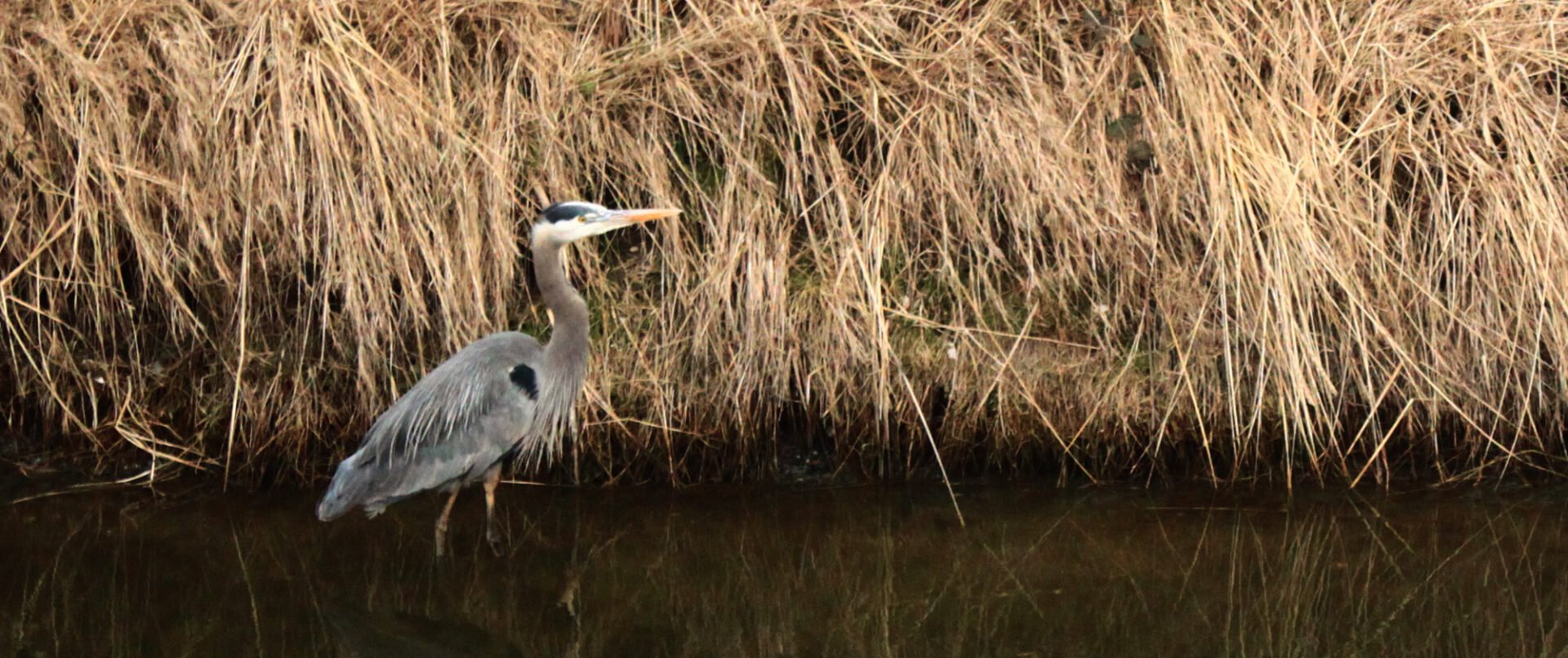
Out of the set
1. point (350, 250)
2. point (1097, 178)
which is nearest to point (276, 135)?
point (350, 250)

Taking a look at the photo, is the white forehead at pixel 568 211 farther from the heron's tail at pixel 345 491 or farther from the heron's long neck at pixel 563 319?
the heron's tail at pixel 345 491

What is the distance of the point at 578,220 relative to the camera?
447 centimetres

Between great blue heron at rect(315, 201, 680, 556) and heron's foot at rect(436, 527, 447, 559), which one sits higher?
great blue heron at rect(315, 201, 680, 556)

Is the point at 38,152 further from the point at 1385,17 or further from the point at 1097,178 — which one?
the point at 1385,17

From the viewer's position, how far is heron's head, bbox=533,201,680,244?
14.6 ft

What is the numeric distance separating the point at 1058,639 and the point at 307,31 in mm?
2707

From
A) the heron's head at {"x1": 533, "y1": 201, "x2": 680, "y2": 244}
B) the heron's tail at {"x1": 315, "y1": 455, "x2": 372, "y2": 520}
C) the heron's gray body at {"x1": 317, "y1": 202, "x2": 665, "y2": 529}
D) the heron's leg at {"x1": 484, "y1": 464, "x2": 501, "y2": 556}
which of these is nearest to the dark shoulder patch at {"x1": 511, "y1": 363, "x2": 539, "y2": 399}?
the heron's gray body at {"x1": 317, "y1": 202, "x2": 665, "y2": 529}

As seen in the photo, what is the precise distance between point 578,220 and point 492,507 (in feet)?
2.65

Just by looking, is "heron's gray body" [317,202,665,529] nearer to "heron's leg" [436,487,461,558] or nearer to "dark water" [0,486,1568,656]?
"heron's leg" [436,487,461,558]

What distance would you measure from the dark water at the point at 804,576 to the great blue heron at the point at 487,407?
0.21 metres

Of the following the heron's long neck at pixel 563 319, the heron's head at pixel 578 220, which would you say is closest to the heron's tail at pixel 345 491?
the heron's long neck at pixel 563 319

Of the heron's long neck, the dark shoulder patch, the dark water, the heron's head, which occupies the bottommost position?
the dark water

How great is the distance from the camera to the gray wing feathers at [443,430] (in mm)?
4301

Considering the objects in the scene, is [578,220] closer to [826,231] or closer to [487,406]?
[487,406]
